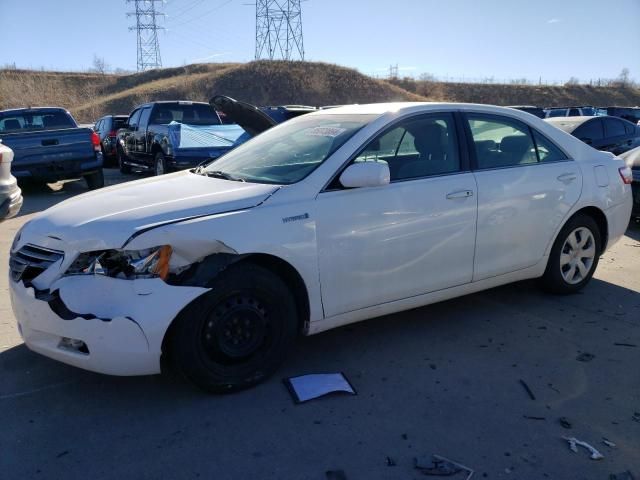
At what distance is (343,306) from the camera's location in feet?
11.7

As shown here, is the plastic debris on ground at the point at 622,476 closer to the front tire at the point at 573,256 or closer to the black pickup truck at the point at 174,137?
the front tire at the point at 573,256

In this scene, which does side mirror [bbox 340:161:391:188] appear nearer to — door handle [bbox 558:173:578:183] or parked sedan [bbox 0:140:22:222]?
door handle [bbox 558:173:578:183]

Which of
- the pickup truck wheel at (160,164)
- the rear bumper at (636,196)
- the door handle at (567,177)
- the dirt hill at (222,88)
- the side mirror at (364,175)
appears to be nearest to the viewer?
the side mirror at (364,175)

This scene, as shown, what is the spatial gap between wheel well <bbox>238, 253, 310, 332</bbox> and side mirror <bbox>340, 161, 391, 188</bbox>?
0.65 meters

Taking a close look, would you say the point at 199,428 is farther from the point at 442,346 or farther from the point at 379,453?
the point at 442,346

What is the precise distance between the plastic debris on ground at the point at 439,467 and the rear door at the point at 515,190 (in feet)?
5.84

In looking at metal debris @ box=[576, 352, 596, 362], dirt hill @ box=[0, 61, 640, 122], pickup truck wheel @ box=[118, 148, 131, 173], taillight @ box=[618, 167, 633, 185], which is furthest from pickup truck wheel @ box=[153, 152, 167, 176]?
dirt hill @ box=[0, 61, 640, 122]

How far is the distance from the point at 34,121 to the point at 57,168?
1593 mm

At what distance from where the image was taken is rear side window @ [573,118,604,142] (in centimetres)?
1210

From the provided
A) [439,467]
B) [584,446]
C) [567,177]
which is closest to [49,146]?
[567,177]

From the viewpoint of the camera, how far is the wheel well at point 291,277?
3.27 meters

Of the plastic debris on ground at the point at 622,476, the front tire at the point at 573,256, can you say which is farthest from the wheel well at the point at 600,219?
the plastic debris on ground at the point at 622,476

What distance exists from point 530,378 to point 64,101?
63246 millimetres

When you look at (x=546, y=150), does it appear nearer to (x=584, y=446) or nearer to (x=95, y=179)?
(x=584, y=446)
